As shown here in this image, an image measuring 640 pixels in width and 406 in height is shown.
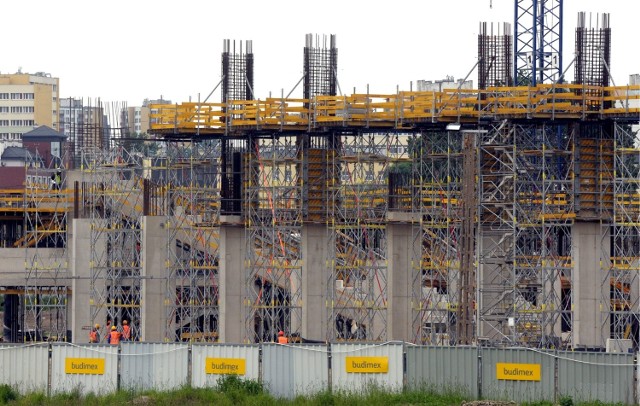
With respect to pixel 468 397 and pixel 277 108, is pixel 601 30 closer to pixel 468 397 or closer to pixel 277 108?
pixel 277 108

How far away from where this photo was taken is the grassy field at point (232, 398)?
1724 inches

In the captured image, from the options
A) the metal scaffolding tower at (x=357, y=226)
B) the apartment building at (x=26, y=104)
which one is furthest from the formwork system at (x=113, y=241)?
the apartment building at (x=26, y=104)

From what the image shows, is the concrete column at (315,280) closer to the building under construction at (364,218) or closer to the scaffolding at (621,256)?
the building under construction at (364,218)

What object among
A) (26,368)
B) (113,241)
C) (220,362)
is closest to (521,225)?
(113,241)

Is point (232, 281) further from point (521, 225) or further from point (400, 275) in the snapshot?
point (521, 225)

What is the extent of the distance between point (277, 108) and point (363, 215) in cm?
574

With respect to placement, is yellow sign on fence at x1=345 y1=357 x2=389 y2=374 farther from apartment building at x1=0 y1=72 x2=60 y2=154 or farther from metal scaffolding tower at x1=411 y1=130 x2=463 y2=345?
apartment building at x1=0 y1=72 x2=60 y2=154

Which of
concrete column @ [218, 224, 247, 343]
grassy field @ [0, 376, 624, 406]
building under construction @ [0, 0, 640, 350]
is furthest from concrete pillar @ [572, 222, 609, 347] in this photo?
grassy field @ [0, 376, 624, 406]

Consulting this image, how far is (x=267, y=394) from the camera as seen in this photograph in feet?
147

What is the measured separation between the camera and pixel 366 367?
1762 inches

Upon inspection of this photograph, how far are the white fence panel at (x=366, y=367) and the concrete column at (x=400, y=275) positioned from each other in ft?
72.6

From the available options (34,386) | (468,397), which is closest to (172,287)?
(34,386)

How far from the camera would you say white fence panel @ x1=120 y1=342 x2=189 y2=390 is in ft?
150

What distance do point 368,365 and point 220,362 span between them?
400 centimetres
